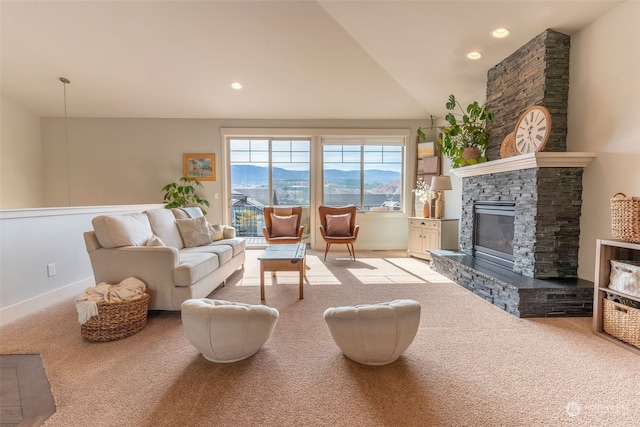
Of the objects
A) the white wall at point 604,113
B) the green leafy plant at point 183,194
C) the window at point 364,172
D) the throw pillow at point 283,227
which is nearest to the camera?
the white wall at point 604,113

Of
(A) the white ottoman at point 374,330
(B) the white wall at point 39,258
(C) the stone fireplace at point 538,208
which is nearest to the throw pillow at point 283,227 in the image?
(B) the white wall at point 39,258

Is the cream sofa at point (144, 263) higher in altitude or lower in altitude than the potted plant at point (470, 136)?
lower

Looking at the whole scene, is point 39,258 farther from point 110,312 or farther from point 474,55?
point 474,55

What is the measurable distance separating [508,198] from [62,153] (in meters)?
7.28

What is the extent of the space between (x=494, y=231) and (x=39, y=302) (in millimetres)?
4750

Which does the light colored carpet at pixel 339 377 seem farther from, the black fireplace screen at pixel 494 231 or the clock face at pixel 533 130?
the clock face at pixel 533 130

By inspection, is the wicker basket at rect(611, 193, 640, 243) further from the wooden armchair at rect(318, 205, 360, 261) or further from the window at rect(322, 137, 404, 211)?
the window at rect(322, 137, 404, 211)

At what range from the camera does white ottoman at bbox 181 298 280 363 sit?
175cm

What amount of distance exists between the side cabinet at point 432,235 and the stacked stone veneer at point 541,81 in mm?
1696

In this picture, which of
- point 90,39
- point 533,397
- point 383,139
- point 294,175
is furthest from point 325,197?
point 533,397

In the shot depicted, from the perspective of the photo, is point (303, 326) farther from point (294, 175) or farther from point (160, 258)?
point (294, 175)

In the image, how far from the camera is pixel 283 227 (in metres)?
4.86

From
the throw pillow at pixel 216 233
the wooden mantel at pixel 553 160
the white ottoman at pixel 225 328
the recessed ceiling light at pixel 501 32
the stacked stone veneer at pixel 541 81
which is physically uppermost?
the recessed ceiling light at pixel 501 32

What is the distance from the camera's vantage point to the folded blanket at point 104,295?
211 cm
